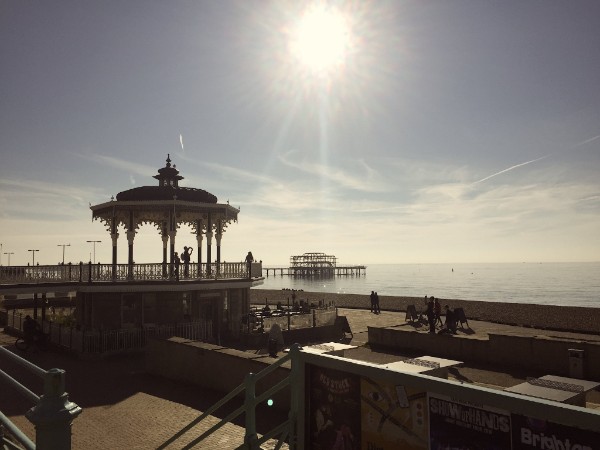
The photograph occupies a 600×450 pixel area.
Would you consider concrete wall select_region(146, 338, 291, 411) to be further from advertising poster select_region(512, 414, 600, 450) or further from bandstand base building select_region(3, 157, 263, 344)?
advertising poster select_region(512, 414, 600, 450)

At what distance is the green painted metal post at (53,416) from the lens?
3.77m

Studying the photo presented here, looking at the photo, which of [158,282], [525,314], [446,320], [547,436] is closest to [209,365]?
[158,282]

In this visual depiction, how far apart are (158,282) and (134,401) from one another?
946 cm

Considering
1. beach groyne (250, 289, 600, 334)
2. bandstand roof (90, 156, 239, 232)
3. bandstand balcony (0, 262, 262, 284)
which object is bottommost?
beach groyne (250, 289, 600, 334)

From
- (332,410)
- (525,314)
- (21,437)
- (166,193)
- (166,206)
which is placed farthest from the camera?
(525,314)

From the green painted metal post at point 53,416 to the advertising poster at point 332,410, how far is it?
2.47m

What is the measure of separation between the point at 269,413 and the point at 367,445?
314 inches

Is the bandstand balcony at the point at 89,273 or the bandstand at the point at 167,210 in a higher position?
the bandstand at the point at 167,210

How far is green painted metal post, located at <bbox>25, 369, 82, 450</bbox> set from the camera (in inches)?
148

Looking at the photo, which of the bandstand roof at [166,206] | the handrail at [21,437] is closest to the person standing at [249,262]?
the bandstand roof at [166,206]

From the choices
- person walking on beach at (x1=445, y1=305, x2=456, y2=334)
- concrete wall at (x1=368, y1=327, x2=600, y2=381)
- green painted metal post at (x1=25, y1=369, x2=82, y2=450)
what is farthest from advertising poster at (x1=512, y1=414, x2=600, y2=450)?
person walking on beach at (x1=445, y1=305, x2=456, y2=334)

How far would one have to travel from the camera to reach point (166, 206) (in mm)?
23656

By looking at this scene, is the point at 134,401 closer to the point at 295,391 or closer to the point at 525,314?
the point at 295,391

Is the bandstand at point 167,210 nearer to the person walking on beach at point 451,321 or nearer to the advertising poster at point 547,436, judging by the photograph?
the person walking on beach at point 451,321
